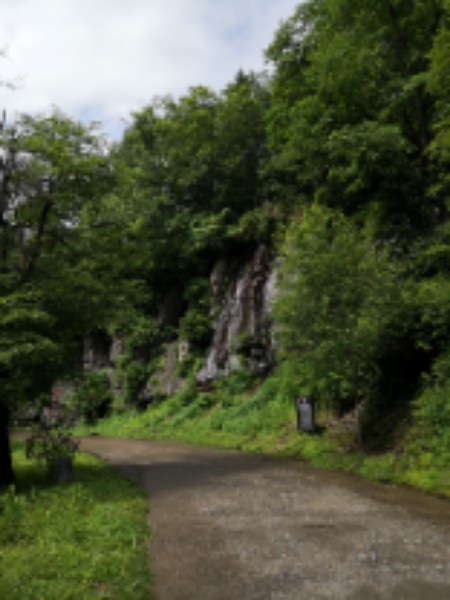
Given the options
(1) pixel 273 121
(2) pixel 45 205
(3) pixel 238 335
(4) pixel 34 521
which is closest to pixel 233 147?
(1) pixel 273 121

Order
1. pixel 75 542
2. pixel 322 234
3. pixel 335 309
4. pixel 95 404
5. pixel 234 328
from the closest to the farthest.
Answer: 1. pixel 75 542
2. pixel 335 309
3. pixel 322 234
4. pixel 234 328
5. pixel 95 404

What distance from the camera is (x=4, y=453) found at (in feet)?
36.8

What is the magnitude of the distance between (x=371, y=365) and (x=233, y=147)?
2138cm

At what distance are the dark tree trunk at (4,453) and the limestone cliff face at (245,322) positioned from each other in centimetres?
1300

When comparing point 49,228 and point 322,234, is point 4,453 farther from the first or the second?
point 322,234

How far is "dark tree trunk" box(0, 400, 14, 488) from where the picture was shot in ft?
36.2

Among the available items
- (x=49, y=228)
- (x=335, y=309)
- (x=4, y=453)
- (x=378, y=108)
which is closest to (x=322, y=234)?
(x=335, y=309)

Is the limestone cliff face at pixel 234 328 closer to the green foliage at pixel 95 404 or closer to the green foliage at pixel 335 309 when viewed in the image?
the green foliage at pixel 95 404

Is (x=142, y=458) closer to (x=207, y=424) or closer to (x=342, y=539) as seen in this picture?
(x=207, y=424)

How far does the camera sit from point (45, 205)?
12859mm

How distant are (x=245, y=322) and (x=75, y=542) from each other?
18192mm

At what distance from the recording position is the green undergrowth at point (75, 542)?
5.21 meters

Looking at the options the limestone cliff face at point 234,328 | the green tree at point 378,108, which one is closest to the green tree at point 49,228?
the green tree at point 378,108

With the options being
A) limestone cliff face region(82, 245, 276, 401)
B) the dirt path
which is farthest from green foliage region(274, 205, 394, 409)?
limestone cliff face region(82, 245, 276, 401)
